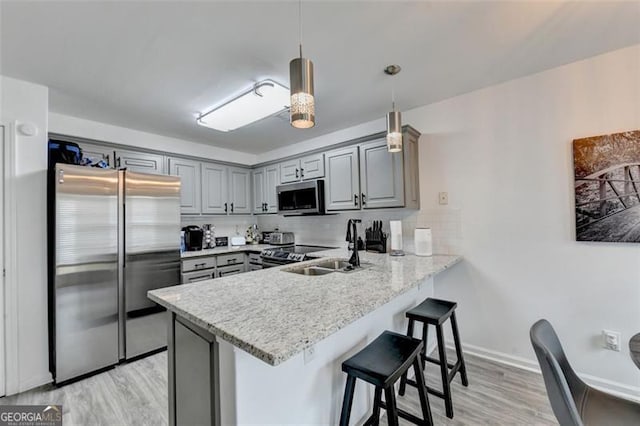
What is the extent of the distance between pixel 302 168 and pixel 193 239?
172 cm

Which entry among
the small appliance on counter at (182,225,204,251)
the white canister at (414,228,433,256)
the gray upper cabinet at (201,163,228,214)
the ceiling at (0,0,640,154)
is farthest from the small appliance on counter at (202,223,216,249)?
the white canister at (414,228,433,256)

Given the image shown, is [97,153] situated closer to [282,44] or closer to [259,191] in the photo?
[259,191]

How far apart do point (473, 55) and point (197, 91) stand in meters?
2.20

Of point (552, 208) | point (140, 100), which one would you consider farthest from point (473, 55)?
point (140, 100)

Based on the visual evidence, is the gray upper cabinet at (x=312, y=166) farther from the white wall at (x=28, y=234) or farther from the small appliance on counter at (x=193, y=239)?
the white wall at (x=28, y=234)

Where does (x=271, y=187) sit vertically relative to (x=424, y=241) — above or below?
above

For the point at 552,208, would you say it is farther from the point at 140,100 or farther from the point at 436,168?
the point at 140,100

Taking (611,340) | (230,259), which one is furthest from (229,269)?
(611,340)

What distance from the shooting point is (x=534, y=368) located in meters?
2.22

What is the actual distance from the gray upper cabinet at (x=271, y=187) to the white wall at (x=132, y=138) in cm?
62

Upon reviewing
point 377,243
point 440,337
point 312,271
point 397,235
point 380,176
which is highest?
point 380,176

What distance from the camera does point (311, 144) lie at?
390cm

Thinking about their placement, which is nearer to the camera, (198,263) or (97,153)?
(97,153)

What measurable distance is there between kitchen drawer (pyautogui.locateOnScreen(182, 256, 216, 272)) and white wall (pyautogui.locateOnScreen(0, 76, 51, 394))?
3.73 ft
